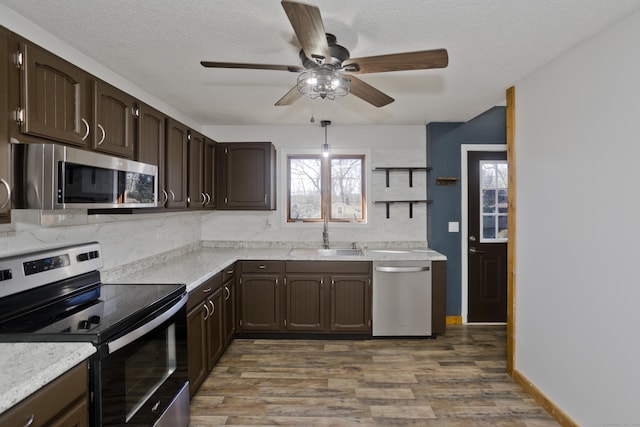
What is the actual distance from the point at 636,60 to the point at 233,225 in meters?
3.64

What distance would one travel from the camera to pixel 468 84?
8.54 feet

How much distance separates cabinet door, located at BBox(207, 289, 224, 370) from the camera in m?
2.58

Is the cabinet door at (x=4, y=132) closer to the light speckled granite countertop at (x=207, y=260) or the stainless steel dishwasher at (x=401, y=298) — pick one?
the light speckled granite countertop at (x=207, y=260)

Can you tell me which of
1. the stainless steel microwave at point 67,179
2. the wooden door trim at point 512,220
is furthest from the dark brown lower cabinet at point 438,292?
the stainless steel microwave at point 67,179

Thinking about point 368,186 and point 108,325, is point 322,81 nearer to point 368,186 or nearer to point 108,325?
point 108,325

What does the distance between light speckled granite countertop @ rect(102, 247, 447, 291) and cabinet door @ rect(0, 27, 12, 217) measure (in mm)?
1054

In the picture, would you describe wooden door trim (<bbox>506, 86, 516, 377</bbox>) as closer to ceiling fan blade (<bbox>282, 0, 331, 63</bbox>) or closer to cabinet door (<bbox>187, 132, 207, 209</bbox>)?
ceiling fan blade (<bbox>282, 0, 331, 63</bbox>)

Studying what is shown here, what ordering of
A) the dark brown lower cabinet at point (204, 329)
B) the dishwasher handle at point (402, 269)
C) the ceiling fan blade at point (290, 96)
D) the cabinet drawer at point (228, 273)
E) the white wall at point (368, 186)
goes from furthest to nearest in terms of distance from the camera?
the white wall at point (368, 186) → the dishwasher handle at point (402, 269) → the cabinet drawer at point (228, 273) → the dark brown lower cabinet at point (204, 329) → the ceiling fan blade at point (290, 96)

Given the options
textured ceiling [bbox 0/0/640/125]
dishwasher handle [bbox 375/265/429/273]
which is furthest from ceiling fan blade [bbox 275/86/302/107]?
dishwasher handle [bbox 375/265/429/273]

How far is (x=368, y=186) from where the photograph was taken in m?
3.92

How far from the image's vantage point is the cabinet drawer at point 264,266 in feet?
11.0

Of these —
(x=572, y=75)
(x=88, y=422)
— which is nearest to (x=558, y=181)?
Result: (x=572, y=75)

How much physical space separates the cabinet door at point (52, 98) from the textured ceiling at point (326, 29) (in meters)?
0.34

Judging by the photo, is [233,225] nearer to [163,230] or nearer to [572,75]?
[163,230]
